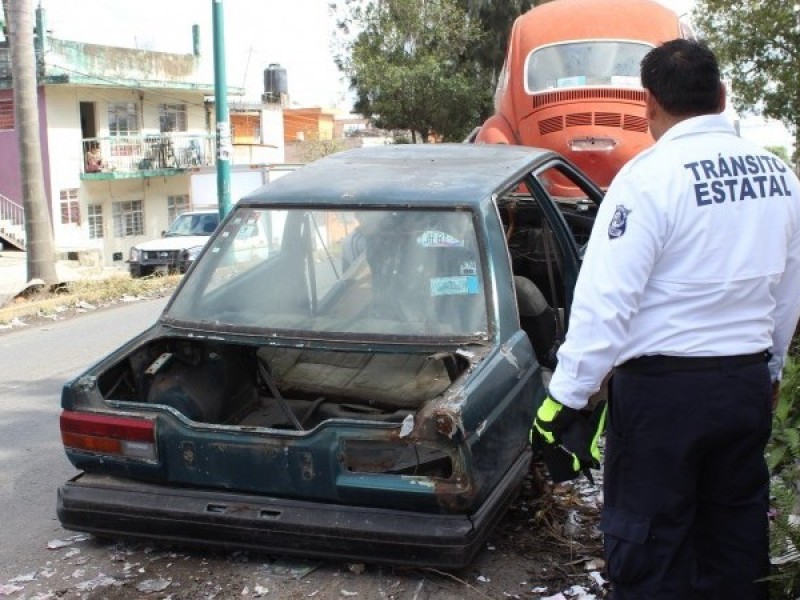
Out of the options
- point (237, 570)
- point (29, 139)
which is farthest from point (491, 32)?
point (237, 570)

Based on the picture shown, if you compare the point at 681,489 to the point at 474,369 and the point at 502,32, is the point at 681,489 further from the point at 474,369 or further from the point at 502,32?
the point at 502,32

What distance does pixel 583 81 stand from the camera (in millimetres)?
10688

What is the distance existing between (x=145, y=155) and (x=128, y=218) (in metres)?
2.50

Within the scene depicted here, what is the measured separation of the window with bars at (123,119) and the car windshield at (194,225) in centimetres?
1518

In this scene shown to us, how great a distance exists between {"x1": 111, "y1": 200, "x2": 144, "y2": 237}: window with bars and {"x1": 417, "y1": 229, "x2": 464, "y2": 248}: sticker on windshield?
3194 centimetres

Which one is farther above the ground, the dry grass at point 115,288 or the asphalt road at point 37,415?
the asphalt road at point 37,415

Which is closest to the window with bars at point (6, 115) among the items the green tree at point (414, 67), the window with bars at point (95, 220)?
the window with bars at point (95, 220)

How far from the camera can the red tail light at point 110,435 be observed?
392 cm

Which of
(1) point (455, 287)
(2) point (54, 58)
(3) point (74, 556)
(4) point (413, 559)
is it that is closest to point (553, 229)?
(1) point (455, 287)

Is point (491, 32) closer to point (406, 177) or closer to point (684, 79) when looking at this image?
point (406, 177)

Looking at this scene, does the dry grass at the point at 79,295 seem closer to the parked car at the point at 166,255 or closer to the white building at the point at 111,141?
the parked car at the point at 166,255

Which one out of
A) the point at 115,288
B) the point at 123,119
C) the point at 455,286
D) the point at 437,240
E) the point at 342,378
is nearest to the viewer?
the point at 455,286

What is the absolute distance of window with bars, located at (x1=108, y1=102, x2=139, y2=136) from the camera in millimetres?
34031

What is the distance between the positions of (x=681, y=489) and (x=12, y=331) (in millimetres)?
9959
